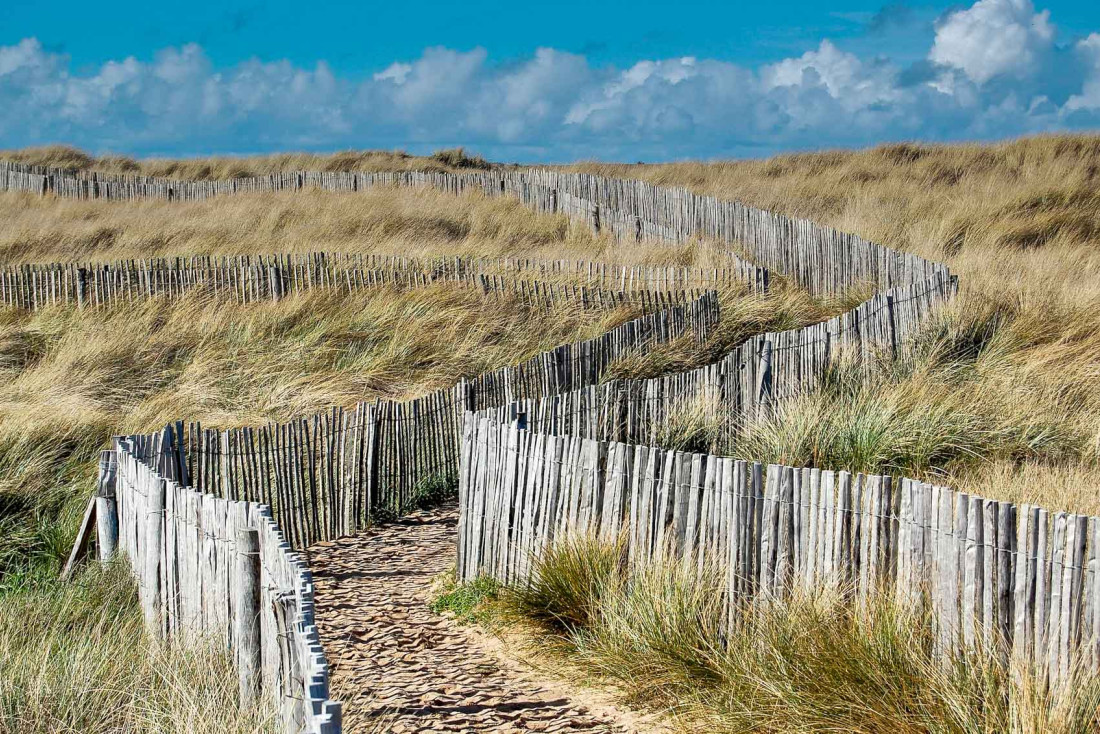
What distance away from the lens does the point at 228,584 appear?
3365 millimetres

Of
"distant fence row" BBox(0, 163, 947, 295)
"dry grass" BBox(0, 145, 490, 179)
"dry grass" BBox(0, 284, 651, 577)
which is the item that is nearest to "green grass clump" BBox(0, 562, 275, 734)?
"dry grass" BBox(0, 284, 651, 577)

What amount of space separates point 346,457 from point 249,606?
9.63ft

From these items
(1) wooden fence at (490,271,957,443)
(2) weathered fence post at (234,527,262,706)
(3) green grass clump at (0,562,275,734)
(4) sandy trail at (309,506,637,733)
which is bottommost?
(4) sandy trail at (309,506,637,733)

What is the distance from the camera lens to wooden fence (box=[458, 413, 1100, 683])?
3115mm

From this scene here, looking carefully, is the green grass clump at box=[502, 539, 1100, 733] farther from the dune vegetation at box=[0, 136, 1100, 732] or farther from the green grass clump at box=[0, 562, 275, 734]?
the green grass clump at box=[0, 562, 275, 734]

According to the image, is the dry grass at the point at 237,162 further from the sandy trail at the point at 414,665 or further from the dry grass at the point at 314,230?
the sandy trail at the point at 414,665

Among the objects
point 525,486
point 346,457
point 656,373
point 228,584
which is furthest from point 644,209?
point 228,584

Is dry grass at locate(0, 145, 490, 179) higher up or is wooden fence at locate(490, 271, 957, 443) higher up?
dry grass at locate(0, 145, 490, 179)

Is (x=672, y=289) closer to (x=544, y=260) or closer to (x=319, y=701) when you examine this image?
(x=544, y=260)

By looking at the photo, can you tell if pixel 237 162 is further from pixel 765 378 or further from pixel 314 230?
pixel 765 378

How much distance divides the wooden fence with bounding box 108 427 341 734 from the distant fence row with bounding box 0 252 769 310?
669 cm

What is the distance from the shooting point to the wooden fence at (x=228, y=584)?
2.60 m

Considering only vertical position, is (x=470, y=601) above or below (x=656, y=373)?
below

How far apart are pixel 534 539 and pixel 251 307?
666 cm
